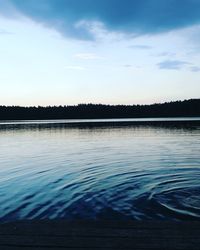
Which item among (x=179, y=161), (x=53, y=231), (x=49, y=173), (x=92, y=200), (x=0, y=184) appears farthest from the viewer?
(x=179, y=161)

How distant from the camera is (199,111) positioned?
630 ft

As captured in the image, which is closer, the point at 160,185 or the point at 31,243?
the point at 31,243

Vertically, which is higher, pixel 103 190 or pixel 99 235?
pixel 99 235

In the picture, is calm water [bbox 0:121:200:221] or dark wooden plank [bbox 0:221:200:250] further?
calm water [bbox 0:121:200:221]

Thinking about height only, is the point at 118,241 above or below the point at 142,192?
above

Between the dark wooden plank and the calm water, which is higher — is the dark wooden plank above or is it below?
above

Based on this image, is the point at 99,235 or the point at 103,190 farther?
the point at 103,190

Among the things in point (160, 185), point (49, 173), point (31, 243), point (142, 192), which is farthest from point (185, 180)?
point (31, 243)

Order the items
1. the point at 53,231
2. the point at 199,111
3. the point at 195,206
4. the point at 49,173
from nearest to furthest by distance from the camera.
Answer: the point at 53,231 < the point at 195,206 < the point at 49,173 < the point at 199,111

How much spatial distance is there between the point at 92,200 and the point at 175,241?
22.4ft

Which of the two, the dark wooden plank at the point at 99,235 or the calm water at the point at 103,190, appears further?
the calm water at the point at 103,190

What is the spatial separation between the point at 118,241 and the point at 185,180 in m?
10.2

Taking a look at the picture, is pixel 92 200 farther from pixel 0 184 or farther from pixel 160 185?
pixel 0 184

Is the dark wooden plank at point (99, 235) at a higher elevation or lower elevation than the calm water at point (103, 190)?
higher
